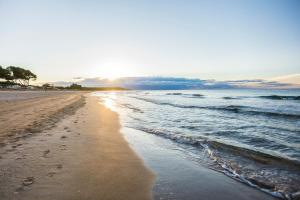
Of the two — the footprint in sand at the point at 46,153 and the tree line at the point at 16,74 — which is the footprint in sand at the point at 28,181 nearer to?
the footprint in sand at the point at 46,153

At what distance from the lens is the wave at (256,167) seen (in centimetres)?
495

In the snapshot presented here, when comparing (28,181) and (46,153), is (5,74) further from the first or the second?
(28,181)

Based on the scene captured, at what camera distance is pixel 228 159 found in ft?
22.7

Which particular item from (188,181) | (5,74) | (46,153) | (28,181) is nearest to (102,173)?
(28,181)

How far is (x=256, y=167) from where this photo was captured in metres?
6.23

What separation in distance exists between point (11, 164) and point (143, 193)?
3.02 meters

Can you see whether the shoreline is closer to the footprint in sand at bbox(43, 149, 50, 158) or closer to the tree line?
the footprint in sand at bbox(43, 149, 50, 158)

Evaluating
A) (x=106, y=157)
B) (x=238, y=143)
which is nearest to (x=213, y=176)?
(x=106, y=157)

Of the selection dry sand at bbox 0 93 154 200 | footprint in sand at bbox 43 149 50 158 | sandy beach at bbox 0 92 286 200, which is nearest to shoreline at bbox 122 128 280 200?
sandy beach at bbox 0 92 286 200

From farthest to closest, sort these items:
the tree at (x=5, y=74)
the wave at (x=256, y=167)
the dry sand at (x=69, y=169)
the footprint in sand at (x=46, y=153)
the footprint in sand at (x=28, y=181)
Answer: the tree at (x=5, y=74), the footprint in sand at (x=46, y=153), the wave at (x=256, y=167), the footprint in sand at (x=28, y=181), the dry sand at (x=69, y=169)

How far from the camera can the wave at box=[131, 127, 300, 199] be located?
16.2 feet

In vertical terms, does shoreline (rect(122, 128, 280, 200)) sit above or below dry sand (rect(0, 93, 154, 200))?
below

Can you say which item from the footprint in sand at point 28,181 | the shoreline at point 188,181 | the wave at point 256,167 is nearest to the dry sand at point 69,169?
the footprint in sand at point 28,181

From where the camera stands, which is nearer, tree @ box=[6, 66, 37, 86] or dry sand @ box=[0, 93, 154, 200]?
dry sand @ box=[0, 93, 154, 200]
